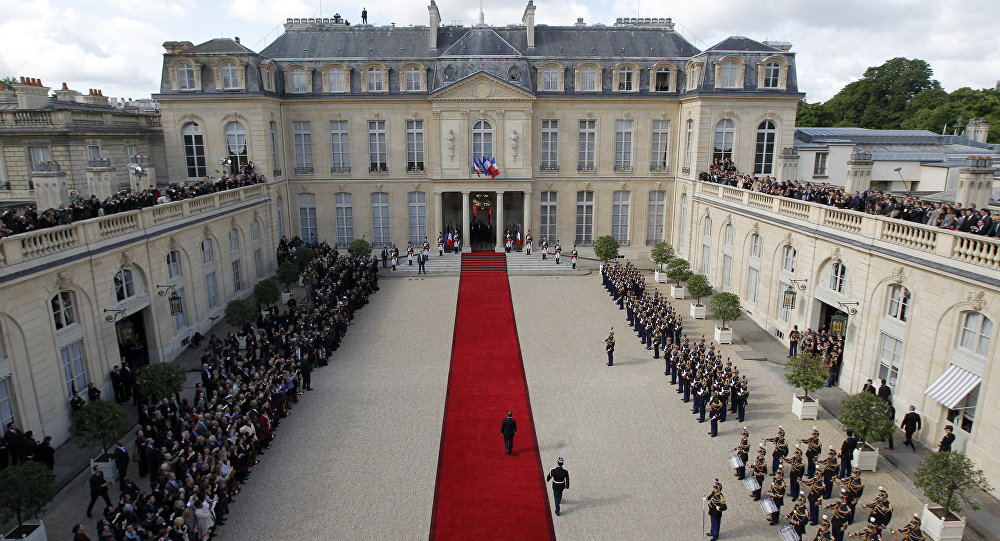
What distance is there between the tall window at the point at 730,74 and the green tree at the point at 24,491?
113ft

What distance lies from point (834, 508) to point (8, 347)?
65.0 ft

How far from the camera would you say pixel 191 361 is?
23422mm

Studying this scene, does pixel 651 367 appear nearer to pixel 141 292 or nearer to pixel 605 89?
pixel 141 292

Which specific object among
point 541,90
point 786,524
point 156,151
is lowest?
point 786,524

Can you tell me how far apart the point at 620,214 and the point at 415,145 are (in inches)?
549

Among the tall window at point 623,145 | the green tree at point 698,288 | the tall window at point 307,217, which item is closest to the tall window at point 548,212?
the tall window at point 623,145

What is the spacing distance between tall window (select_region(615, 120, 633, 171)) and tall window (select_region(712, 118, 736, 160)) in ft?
18.3

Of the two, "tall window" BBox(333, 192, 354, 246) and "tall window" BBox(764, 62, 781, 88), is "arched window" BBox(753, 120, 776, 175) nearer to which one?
"tall window" BBox(764, 62, 781, 88)

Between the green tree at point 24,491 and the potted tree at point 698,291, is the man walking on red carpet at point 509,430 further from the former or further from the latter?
the potted tree at point 698,291

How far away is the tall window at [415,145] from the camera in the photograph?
3878cm

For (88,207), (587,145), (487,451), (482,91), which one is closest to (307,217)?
(482,91)

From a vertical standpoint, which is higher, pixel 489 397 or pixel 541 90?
pixel 541 90

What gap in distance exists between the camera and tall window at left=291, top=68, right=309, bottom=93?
124ft

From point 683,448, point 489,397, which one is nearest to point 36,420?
point 489,397
